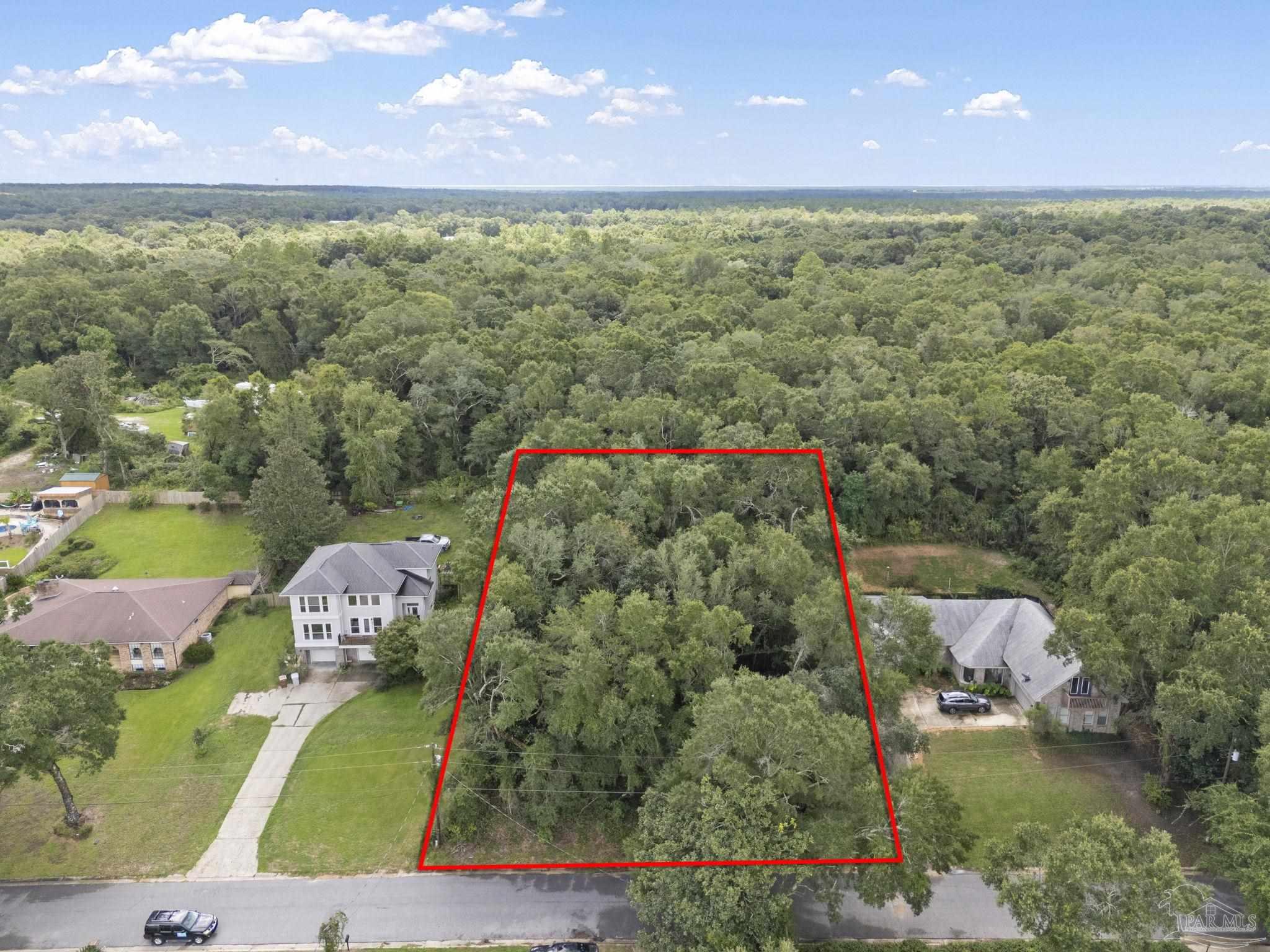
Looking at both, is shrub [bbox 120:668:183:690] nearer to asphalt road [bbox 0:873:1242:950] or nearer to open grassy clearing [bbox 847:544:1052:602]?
asphalt road [bbox 0:873:1242:950]

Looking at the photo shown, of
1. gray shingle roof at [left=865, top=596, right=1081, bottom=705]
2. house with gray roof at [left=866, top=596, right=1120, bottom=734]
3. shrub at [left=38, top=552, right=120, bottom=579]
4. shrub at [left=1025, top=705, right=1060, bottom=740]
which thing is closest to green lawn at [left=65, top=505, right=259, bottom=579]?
shrub at [left=38, top=552, right=120, bottom=579]

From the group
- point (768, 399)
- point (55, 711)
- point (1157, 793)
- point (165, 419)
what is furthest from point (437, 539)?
point (165, 419)

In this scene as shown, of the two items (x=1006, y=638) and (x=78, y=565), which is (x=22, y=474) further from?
(x=1006, y=638)

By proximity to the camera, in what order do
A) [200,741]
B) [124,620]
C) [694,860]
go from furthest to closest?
[124,620] → [200,741] → [694,860]

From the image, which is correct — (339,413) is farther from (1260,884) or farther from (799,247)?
(799,247)

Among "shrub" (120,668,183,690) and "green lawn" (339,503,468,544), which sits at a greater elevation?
"green lawn" (339,503,468,544)

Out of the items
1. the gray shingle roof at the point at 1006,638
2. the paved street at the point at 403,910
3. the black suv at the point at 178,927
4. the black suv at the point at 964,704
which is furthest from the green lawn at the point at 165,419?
the black suv at the point at 964,704

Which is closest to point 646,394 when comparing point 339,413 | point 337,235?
point 339,413
